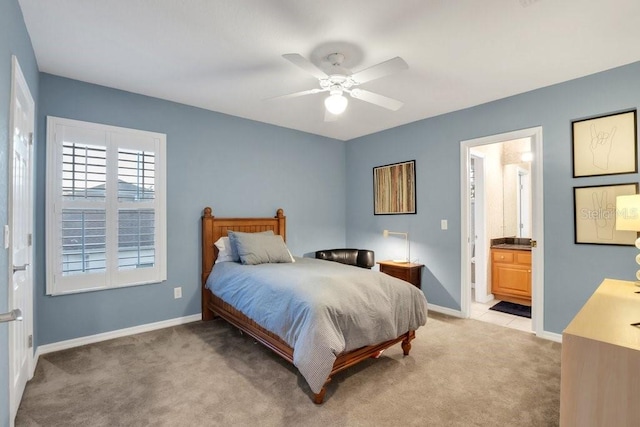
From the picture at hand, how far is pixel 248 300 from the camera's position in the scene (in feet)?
8.79

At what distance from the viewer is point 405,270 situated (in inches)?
157

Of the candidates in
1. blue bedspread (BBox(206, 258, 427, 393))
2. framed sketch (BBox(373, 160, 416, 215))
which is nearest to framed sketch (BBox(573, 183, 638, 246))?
blue bedspread (BBox(206, 258, 427, 393))

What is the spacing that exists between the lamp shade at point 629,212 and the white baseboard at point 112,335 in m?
3.96

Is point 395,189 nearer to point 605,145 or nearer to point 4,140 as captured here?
point 605,145

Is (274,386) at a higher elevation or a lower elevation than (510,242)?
lower

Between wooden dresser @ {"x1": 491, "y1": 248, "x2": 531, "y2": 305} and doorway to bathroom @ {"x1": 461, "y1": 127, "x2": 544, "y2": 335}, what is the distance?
0.07 meters

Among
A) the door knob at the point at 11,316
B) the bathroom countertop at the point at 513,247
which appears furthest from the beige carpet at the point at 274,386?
the bathroom countertop at the point at 513,247

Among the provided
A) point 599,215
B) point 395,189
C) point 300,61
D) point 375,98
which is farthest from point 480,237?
point 300,61

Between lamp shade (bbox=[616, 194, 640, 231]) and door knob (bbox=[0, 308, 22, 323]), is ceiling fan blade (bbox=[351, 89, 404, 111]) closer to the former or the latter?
lamp shade (bbox=[616, 194, 640, 231])

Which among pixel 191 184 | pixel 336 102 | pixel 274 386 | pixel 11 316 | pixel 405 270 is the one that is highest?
pixel 336 102

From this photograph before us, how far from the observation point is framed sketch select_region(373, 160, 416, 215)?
4.32 meters

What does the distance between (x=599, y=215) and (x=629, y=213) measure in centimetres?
83

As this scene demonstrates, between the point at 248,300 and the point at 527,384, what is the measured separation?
7.24 ft

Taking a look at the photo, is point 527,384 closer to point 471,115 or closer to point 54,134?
point 471,115
